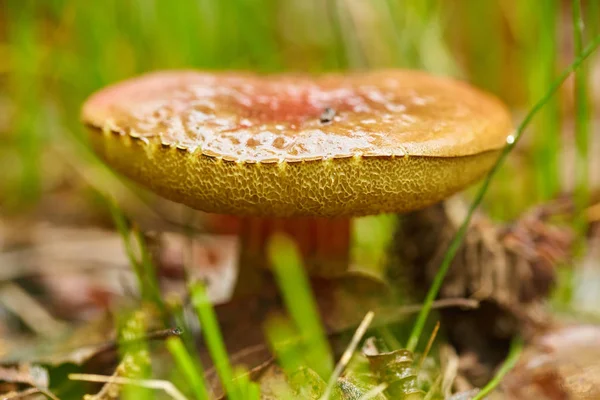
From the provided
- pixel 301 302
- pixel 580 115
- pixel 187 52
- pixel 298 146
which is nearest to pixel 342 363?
pixel 301 302

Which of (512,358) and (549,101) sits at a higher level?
(549,101)

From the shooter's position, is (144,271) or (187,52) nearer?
(144,271)

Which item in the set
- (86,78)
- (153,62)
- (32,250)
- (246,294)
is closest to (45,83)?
(86,78)

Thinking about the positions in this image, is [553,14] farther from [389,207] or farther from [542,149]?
[389,207]

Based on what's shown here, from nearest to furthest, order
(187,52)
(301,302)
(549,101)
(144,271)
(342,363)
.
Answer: (342,363)
(301,302)
(144,271)
(549,101)
(187,52)

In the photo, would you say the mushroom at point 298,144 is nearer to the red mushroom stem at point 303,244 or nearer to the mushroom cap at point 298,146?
the mushroom cap at point 298,146

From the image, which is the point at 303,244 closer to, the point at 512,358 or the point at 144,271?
the point at 144,271

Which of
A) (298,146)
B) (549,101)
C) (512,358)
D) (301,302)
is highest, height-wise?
(549,101)

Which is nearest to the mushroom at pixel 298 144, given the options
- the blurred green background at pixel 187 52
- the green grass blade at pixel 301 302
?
the green grass blade at pixel 301 302

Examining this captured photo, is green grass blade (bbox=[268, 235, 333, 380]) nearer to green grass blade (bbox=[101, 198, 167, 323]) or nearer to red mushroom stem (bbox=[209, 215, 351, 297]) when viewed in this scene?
red mushroom stem (bbox=[209, 215, 351, 297])
